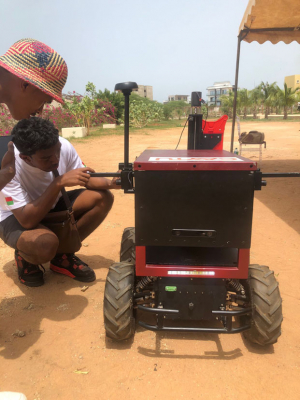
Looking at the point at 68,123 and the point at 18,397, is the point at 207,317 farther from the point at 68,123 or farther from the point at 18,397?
the point at 68,123

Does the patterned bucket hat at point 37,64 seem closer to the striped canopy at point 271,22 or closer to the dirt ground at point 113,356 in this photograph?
the dirt ground at point 113,356

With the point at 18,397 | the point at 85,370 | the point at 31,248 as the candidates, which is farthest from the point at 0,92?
the point at 85,370

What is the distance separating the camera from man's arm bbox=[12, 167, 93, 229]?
2.00 metres

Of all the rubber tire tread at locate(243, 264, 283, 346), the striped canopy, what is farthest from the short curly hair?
the striped canopy

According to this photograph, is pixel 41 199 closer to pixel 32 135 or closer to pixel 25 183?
pixel 25 183

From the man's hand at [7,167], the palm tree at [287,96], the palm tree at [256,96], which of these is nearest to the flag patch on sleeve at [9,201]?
the man's hand at [7,167]

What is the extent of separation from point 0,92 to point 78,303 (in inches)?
60.7

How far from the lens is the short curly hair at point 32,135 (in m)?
1.94

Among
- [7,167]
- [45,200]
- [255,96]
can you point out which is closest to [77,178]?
[45,200]

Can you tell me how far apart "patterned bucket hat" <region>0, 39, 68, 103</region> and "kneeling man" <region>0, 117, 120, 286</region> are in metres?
0.43

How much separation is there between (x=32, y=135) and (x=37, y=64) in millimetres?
523

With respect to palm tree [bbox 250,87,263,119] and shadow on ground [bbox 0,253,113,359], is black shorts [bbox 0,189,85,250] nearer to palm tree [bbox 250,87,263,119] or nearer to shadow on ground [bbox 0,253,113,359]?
shadow on ground [bbox 0,253,113,359]

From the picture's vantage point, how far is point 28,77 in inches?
59.2

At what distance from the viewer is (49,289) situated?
258 cm
